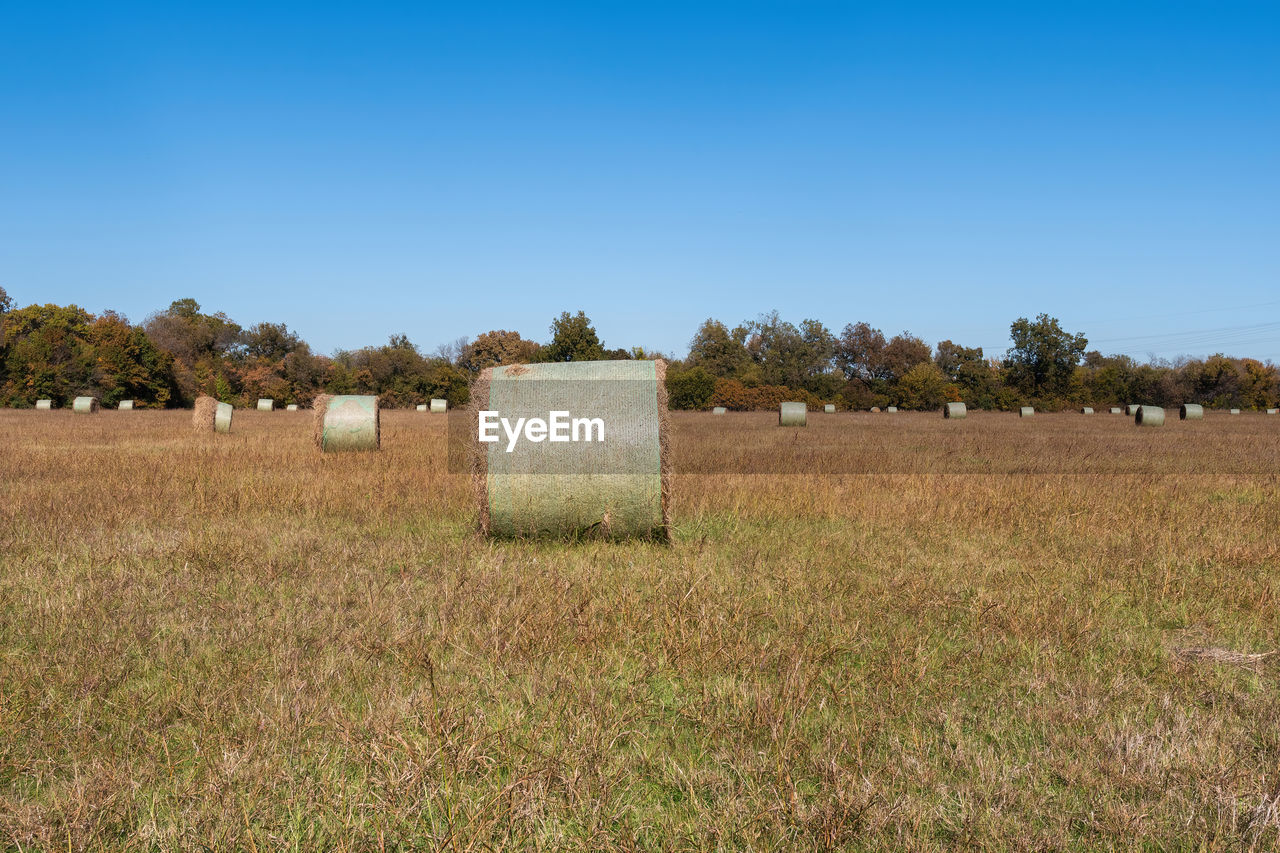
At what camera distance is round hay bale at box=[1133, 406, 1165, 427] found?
3581 centimetres

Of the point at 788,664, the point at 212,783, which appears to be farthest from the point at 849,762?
the point at 212,783

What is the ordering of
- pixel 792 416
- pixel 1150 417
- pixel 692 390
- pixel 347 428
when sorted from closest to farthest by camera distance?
1. pixel 347 428
2. pixel 792 416
3. pixel 1150 417
4. pixel 692 390

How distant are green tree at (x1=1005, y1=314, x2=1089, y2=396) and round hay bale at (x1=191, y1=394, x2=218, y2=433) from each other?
81.1 metres

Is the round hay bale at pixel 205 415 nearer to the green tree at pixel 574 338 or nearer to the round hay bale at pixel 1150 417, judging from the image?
the round hay bale at pixel 1150 417

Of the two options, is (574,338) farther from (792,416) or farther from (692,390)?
(792,416)

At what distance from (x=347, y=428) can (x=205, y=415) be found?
1121 centimetres

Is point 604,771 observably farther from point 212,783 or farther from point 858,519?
point 858,519

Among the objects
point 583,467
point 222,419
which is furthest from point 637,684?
point 222,419

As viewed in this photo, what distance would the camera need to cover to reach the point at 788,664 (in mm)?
4586

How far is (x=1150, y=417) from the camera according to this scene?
36188 millimetres

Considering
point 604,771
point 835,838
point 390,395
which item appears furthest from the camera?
point 390,395

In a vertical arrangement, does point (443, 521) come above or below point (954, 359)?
below

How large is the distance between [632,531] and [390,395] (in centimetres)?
7637

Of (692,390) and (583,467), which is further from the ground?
(692,390)
